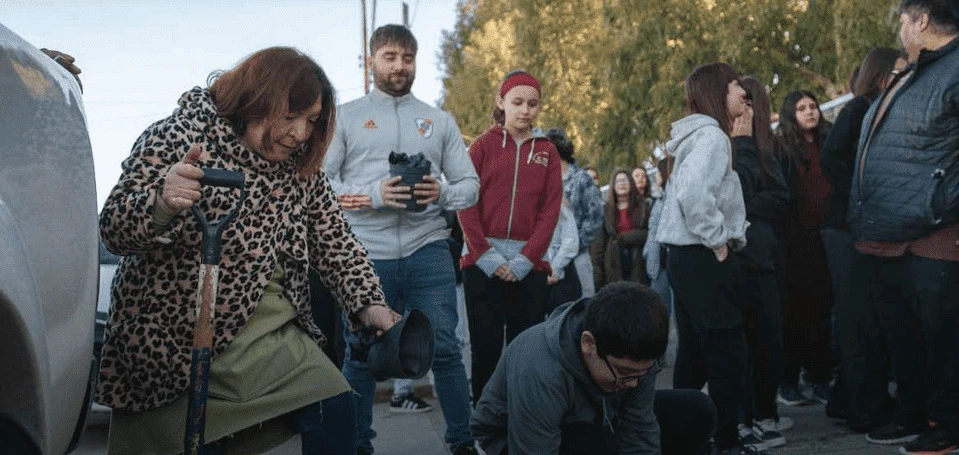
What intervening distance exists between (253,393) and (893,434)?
3469 millimetres

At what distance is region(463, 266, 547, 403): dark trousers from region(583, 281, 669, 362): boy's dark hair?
2.12 m

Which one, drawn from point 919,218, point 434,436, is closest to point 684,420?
point 919,218

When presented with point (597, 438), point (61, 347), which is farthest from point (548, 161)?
point (61, 347)

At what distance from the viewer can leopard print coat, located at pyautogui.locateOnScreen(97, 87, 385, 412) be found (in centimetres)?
323

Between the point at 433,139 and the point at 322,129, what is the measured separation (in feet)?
6.46

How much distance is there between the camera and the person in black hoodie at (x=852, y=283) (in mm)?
5836

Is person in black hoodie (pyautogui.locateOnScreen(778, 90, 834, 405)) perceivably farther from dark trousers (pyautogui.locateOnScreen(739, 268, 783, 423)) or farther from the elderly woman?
the elderly woman

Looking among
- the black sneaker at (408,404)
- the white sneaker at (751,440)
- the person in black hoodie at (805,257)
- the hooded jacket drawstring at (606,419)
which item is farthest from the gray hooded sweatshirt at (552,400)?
the black sneaker at (408,404)

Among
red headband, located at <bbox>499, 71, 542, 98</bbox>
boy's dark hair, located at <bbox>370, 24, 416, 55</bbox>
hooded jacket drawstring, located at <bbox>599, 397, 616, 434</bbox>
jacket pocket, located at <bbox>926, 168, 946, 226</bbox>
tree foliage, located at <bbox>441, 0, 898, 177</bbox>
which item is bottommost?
hooded jacket drawstring, located at <bbox>599, 397, 616, 434</bbox>

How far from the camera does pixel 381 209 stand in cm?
532

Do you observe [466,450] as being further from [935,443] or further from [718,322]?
[935,443]

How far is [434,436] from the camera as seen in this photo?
6.39m

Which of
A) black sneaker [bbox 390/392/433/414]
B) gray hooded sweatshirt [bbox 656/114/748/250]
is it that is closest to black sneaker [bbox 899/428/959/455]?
gray hooded sweatshirt [bbox 656/114/748/250]

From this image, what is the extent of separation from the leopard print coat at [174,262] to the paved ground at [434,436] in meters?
1.60
